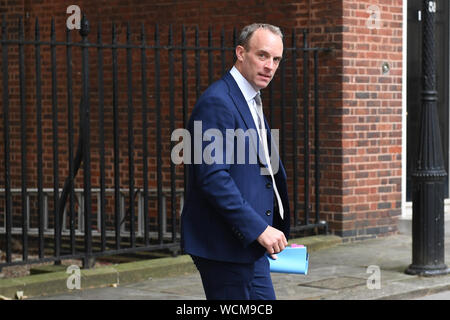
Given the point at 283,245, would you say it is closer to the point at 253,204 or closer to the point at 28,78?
the point at 253,204

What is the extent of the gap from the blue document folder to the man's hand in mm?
247

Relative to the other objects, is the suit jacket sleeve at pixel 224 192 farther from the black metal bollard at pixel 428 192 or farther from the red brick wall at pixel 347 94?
the red brick wall at pixel 347 94

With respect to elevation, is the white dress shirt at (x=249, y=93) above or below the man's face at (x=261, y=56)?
below

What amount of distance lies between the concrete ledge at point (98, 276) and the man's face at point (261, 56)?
13.3 ft

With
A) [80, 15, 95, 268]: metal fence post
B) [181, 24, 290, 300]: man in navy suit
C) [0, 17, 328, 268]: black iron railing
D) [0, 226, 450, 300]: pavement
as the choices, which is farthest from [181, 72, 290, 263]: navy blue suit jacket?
[80, 15, 95, 268]: metal fence post

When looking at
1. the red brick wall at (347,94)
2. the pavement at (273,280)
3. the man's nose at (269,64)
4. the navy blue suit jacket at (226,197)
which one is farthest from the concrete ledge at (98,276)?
the man's nose at (269,64)

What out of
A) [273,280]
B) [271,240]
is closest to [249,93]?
[271,240]

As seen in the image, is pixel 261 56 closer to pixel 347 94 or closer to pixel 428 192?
pixel 428 192

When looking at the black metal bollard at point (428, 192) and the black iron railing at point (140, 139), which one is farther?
the black iron railing at point (140, 139)

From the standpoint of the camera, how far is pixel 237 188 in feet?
14.3

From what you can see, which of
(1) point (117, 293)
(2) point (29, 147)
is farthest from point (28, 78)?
(1) point (117, 293)

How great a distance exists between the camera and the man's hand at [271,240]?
429 cm

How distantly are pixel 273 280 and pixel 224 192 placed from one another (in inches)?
176

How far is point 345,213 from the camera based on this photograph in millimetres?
10938
